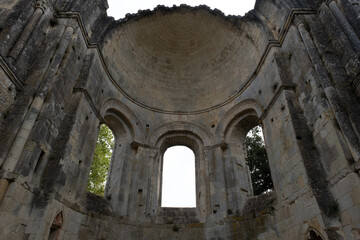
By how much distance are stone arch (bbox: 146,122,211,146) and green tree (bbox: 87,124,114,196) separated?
15.6 feet

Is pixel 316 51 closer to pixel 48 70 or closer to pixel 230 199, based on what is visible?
pixel 230 199

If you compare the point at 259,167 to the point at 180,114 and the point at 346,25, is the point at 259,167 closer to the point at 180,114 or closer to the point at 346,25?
the point at 180,114

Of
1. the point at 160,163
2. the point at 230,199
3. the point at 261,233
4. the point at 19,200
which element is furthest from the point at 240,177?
the point at 19,200

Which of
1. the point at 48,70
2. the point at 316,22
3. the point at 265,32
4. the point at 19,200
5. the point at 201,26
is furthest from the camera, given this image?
the point at 201,26

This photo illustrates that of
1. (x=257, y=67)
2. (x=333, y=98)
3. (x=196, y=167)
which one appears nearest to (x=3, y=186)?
(x=196, y=167)

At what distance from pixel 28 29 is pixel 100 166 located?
9958 millimetres

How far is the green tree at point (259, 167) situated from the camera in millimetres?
14562

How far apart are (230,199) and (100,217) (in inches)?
187

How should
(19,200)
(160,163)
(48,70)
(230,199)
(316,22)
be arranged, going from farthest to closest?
(160,163), (230,199), (316,22), (48,70), (19,200)

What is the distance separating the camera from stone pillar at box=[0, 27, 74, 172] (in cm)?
565

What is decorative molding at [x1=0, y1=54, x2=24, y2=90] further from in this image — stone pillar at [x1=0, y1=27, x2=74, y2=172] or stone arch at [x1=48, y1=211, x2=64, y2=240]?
stone arch at [x1=48, y1=211, x2=64, y2=240]

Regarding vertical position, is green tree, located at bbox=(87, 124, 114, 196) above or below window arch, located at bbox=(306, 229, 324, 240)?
above

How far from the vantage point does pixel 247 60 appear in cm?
1214

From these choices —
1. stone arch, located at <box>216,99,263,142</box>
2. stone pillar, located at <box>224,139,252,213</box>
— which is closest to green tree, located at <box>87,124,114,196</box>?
stone arch, located at <box>216,99,263,142</box>
